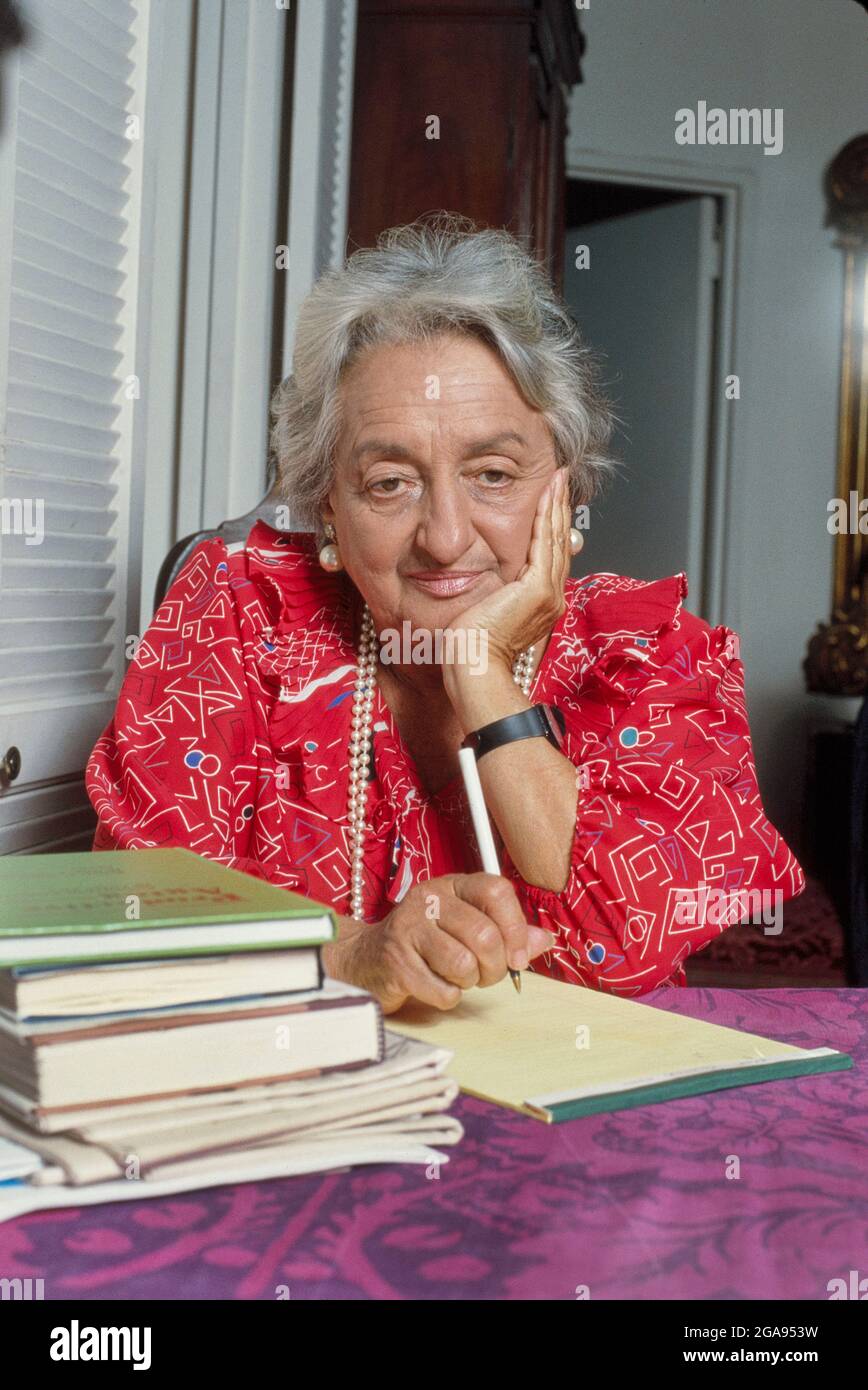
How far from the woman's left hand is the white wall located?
2835 millimetres

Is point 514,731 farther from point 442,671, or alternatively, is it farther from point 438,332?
point 438,332

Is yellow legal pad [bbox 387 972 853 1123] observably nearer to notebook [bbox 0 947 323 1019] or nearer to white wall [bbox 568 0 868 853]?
notebook [bbox 0 947 323 1019]

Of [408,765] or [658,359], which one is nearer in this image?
[408,765]

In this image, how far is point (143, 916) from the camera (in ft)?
2.18

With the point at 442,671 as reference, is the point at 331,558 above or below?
above

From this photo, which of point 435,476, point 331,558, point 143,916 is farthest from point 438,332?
point 143,916

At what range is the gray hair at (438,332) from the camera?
144 cm

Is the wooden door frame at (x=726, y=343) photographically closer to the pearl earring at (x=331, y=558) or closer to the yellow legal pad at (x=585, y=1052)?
the pearl earring at (x=331, y=558)

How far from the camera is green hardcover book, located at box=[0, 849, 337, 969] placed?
642 mm

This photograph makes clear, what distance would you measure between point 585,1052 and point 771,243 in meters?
3.83

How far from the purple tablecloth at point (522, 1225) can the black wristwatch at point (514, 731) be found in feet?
1.86

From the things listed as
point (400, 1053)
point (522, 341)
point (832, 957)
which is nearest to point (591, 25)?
point (832, 957)

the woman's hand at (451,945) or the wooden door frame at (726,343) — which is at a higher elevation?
the wooden door frame at (726,343)

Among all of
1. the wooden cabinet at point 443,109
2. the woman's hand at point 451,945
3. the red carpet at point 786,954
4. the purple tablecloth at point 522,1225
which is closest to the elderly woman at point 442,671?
the woman's hand at point 451,945
